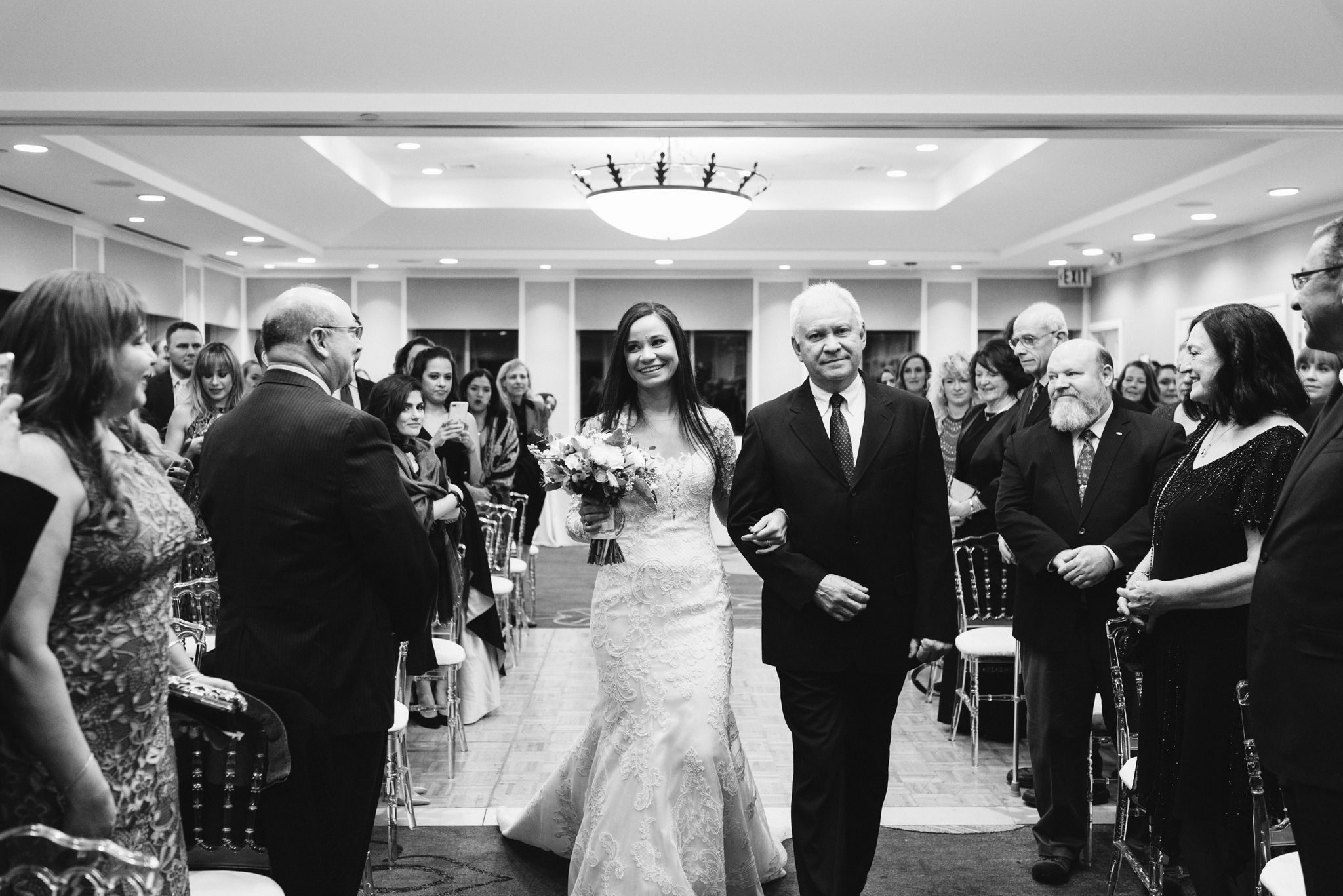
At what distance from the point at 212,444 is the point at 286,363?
0.27 m

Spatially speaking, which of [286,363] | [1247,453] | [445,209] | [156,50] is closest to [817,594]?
[1247,453]

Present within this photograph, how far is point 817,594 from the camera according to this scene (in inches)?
122

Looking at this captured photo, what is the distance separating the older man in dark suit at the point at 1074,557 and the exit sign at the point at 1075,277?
1147cm

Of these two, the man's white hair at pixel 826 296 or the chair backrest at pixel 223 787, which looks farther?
the man's white hair at pixel 826 296

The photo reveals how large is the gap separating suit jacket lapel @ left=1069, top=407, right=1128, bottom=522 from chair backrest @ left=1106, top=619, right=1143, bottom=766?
0.62 meters

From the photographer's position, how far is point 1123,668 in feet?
10.6

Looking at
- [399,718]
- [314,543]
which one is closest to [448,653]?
[399,718]

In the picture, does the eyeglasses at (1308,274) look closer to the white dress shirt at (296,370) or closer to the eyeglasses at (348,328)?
the eyeglasses at (348,328)

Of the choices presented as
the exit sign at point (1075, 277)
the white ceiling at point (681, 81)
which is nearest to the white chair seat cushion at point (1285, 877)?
the white ceiling at point (681, 81)

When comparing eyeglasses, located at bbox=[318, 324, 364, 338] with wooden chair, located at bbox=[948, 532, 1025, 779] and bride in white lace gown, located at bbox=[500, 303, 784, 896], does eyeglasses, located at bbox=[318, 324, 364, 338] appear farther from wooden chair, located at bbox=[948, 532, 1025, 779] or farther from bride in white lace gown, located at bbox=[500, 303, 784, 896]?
wooden chair, located at bbox=[948, 532, 1025, 779]

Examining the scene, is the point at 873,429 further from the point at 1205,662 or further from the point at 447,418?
the point at 447,418

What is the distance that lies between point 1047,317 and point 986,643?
4.93 feet

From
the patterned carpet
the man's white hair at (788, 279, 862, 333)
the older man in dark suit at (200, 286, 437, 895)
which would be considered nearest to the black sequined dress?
the man's white hair at (788, 279, 862, 333)

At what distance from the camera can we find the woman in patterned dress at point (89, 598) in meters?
1.66
